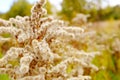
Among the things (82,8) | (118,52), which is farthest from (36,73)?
(82,8)

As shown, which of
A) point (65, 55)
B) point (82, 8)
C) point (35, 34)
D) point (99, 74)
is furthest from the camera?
point (82, 8)

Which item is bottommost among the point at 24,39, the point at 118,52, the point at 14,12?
the point at 24,39

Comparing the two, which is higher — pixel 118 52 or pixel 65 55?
pixel 118 52

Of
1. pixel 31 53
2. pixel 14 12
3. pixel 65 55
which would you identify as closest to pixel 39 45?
pixel 31 53

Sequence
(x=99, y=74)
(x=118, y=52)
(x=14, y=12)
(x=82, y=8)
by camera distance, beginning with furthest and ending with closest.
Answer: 1. (x=14, y=12)
2. (x=82, y=8)
3. (x=118, y=52)
4. (x=99, y=74)

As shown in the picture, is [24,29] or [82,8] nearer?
[24,29]

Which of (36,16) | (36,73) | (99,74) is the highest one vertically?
(99,74)

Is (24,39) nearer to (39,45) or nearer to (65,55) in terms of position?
(39,45)

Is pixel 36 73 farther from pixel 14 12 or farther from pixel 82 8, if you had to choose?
pixel 14 12

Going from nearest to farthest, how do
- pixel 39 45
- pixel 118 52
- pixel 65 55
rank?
1. pixel 39 45
2. pixel 65 55
3. pixel 118 52
